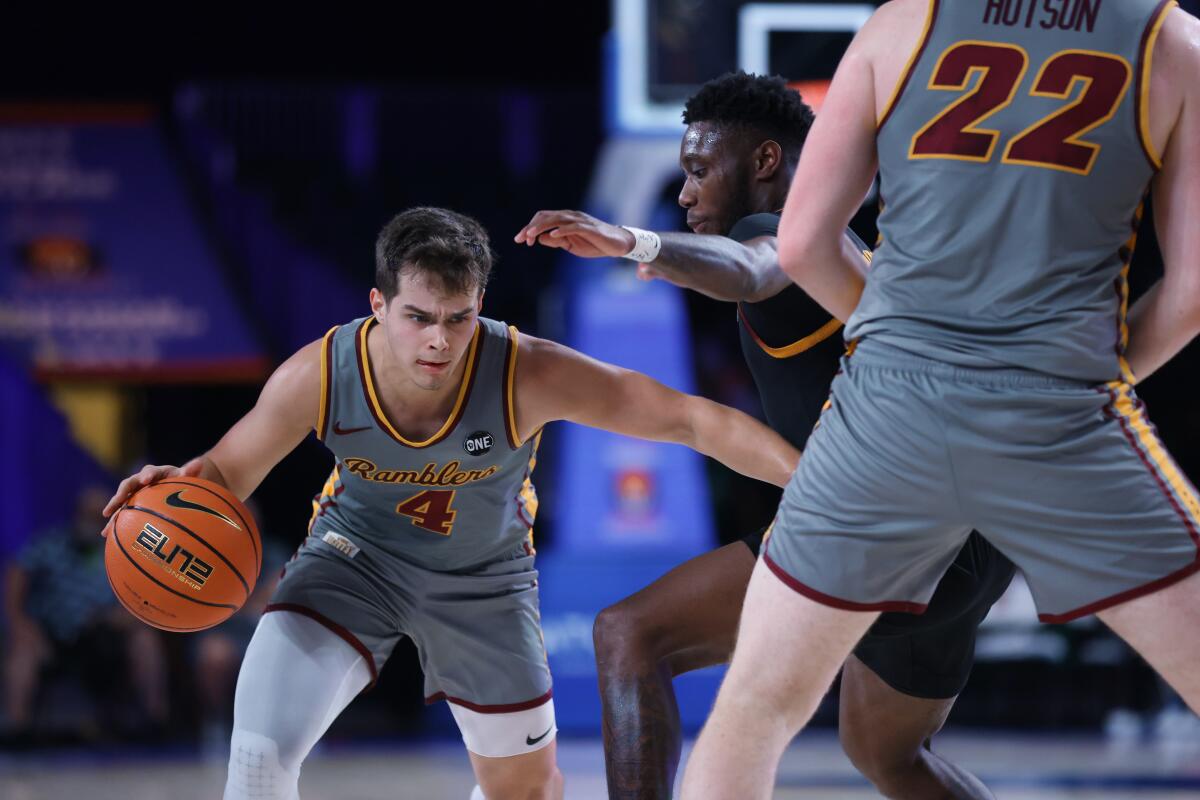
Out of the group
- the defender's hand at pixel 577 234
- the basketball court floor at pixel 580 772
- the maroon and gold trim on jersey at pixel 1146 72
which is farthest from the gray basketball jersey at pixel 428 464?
the basketball court floor at pixel 580 772

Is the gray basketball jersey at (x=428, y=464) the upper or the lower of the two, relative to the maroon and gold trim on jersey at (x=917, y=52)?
lower

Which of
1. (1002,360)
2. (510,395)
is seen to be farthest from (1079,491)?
(510,395)

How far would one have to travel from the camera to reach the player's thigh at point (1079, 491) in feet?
7.13

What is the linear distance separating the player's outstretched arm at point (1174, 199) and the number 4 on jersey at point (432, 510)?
1899 mm

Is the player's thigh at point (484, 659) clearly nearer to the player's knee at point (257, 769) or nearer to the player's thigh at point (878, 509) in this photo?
the player's knee at point (257, 769)

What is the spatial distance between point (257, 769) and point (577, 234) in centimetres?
154

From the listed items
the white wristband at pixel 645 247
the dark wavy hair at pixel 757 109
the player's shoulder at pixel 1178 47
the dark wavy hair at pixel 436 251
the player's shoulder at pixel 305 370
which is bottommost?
the player's shoulder at pixel 305 370

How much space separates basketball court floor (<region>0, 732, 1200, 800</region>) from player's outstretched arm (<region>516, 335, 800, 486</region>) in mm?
2708

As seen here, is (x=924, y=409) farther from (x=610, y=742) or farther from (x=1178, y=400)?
(x=1178, y=400)

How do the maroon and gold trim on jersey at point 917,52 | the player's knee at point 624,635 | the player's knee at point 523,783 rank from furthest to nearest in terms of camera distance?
the player's knee at point 523,783
the player's knee at point 624,635
the maroon and gold trim on jersey at point 917,52

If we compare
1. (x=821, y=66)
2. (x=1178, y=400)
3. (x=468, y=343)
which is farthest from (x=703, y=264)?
(x=1178, y=400)

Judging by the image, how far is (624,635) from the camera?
3.16 meters

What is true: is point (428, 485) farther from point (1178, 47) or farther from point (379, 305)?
point (1178, 47)

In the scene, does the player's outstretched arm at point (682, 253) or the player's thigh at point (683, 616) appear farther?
the player's thigh at point (683, 616)
